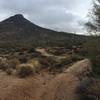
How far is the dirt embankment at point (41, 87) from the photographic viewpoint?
1628cm

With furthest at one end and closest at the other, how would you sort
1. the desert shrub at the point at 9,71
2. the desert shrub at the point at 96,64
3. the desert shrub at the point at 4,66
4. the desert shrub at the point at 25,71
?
the desert shrub at the point at 4,66 < the desert shrub at the point at 96,64 < the desert shrub at the point at 9,71 < the desert shrub at the point at 25,71

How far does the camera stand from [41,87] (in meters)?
18.3

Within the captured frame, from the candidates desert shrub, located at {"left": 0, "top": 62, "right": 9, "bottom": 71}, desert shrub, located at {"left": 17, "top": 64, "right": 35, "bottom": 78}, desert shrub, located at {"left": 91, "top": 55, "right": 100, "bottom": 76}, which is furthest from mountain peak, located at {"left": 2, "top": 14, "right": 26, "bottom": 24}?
desert shrub, located at {"left": 17, "top": 64, "right": 35, "bottom": 78}

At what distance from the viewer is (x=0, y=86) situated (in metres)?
17.8

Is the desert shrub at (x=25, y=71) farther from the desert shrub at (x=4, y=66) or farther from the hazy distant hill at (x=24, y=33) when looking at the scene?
the hazy distant hill at (x=24, y=33)

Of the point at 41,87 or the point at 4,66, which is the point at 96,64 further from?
the point at 4,66

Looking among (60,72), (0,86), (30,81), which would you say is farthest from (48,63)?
(0,86)

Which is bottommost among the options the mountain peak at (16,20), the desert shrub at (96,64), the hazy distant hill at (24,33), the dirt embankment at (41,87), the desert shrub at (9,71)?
the dirt embankment at (41,87)

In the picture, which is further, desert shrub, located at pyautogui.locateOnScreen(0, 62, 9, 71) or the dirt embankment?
desert shrub, located at pyautogui.locateOnScreen(0, 62, 9, 71)

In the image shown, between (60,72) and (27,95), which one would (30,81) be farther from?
(60,72)

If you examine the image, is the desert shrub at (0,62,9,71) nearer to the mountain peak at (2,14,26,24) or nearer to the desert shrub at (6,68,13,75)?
the desert shrub at (6,68,13,75)

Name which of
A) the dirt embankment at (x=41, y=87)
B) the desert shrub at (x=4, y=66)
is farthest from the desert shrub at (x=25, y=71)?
the desert shrub at (x=4, y=66)

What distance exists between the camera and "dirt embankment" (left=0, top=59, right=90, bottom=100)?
16281mm

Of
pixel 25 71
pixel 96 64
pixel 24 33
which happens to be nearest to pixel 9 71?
pixel 25 71
